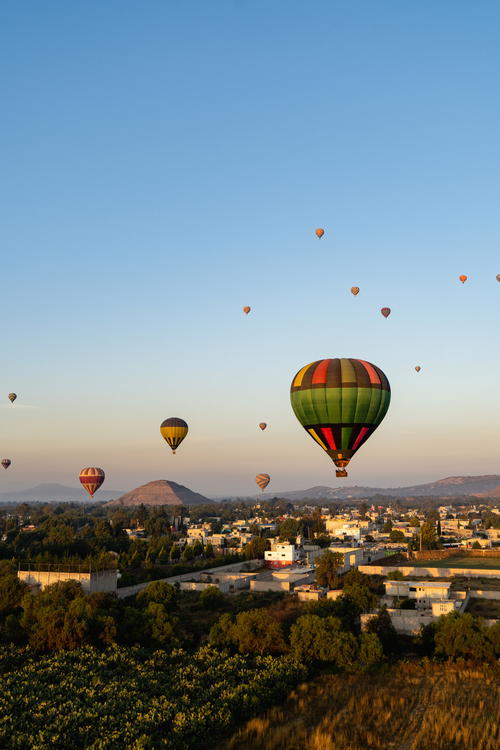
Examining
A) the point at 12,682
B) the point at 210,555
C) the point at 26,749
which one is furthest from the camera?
the point at 210,555

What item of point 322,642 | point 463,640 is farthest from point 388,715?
point 463,640

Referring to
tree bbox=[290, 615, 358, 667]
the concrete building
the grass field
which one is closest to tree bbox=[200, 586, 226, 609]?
the concrete building

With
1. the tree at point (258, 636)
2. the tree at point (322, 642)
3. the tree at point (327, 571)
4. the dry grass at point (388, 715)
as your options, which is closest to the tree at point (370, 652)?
the tree at point (322, 642)

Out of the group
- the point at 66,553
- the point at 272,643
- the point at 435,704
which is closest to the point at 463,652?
the point at 435,704

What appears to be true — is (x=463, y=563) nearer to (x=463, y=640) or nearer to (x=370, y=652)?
(x=463, y=640)

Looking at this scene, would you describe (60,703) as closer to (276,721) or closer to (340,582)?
(276,721)

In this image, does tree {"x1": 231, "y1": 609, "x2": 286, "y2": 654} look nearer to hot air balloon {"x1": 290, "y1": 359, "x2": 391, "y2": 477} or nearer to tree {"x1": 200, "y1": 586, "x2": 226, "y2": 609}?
hot air balloon {"x1": 290, "y1": 359, "x2": 391, "y2": 477}
